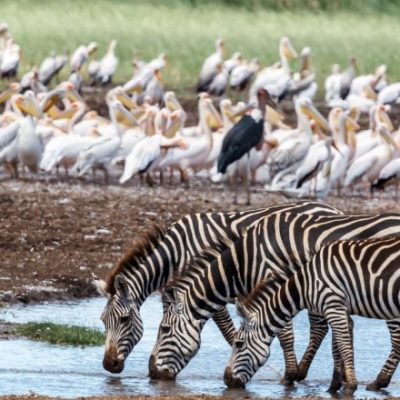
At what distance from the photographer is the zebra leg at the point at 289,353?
8.62 m

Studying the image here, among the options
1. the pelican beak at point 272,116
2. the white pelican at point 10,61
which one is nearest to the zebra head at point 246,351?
the pelican beak at point 272,116

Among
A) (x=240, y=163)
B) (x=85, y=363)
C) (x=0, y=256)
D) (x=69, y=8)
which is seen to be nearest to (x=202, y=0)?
(x=69, y=8)

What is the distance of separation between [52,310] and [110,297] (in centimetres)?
235

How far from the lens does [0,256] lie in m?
12.7

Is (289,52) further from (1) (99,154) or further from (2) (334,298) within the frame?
(2) (334,298)

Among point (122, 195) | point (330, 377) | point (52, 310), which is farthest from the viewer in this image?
point (122, 195)

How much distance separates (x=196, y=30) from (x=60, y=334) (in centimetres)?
2884

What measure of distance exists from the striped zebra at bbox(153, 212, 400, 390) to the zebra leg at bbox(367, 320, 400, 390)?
0.27m

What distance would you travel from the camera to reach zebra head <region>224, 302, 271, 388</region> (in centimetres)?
805

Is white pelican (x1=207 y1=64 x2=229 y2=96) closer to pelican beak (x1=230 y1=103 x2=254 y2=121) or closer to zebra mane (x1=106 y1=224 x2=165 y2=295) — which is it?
pelican beak (x1=230 y1=103 x2=254 y2=121)

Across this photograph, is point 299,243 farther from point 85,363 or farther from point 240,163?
point 240,163

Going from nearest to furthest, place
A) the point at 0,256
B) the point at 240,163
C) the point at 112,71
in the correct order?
the point at 0,256
the point at 240,163
the point at 112,71

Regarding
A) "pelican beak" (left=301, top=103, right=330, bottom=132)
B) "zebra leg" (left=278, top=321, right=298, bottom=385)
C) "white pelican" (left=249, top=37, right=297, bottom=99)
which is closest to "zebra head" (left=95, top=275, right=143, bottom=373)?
"zebra leg" (left=278, top=321, right=298, bottom=385)

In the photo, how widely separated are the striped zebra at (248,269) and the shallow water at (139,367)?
9.4 inches
